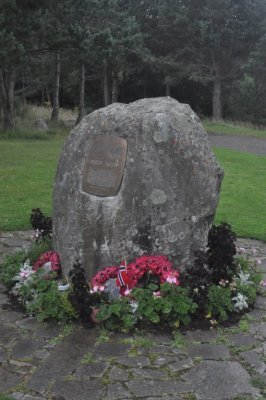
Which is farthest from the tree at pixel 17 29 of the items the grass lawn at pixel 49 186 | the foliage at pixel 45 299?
the foliage at pixel 45 299

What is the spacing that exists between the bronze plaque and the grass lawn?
3.46m

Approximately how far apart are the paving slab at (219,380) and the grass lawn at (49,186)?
4.32 m

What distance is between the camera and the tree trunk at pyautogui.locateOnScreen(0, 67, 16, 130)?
21766mm

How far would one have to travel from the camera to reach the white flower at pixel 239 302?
489cm

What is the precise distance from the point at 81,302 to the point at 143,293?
1.86ft

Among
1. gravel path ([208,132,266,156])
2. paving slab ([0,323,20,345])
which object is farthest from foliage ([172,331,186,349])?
gravel path ([208,132,266,156])

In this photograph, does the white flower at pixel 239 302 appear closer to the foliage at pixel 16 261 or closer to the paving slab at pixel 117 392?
the paving slab at pixel 117 392

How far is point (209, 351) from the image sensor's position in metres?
4.14

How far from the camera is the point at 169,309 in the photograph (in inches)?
176

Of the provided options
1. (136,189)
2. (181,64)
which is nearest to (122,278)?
(136,189)

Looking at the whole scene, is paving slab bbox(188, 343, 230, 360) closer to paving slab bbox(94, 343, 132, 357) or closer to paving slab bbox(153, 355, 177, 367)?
paving slab bbox(153, 355, 177, 367)

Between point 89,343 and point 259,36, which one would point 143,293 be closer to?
point 89,343

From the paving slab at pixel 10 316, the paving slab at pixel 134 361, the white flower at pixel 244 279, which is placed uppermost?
the white flower at pixel 244 279

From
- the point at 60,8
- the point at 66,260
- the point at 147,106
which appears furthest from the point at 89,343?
the point at 60,8
